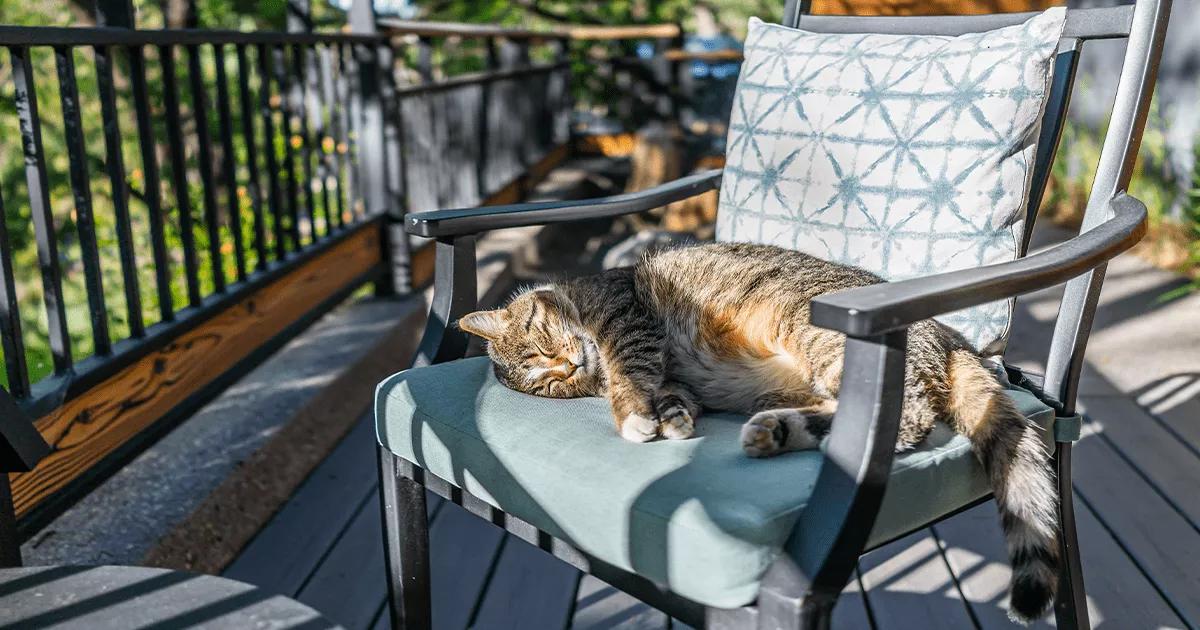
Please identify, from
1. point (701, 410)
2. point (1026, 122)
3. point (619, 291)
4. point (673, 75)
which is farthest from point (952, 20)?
point (673, 75)

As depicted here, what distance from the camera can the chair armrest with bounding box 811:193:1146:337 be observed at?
0.91m

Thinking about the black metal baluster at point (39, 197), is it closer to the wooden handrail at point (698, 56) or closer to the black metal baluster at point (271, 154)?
the black metal baluster at point (271, 154)

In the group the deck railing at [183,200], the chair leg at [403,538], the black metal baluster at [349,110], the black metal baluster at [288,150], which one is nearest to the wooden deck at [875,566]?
the chair leg at [403,538]

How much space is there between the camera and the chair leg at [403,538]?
4.73 feet

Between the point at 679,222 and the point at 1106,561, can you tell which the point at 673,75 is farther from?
the point at 1106,561

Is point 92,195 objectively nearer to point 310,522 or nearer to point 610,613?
point 310,522

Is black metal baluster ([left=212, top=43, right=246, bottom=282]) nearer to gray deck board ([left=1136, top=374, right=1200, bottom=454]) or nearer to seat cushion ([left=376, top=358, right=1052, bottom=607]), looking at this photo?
seat cushion ([left=376, top=358, right=1052, bottom=607])

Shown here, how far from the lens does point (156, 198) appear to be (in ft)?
7.02

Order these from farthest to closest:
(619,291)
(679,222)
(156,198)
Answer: (679,222) → (156,198) → (619,291)

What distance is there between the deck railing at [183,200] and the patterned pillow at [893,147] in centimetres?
134

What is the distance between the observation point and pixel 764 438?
1.15 metres

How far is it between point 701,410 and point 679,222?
388 cm

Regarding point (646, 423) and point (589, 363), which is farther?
point (589, 363)

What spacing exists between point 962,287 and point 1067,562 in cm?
65
